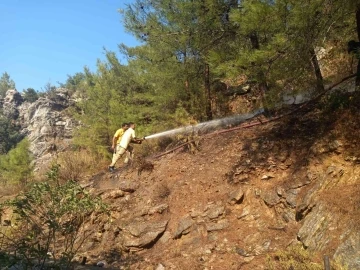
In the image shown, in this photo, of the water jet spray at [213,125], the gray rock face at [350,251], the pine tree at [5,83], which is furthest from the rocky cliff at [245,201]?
the pine tree at [5,83]

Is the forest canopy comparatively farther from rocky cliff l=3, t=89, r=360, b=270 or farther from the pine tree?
the pine tree

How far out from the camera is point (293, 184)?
6.21 meters

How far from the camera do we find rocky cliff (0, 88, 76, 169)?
1359 inches

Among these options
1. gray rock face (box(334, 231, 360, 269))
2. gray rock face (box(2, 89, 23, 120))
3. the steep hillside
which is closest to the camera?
gray rock face (box(334, 231, 360, 269))

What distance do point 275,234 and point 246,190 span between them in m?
1.26

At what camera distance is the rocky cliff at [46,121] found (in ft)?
113

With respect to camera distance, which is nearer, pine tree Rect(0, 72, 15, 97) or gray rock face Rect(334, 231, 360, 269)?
gray rock face Rect(334, 231, 360, 269)

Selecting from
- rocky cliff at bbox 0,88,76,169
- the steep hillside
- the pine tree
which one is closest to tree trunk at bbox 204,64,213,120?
the steep hillside

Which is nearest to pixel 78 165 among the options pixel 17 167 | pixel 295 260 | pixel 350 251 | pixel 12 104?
pixel 17 167

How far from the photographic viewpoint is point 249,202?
6.61m

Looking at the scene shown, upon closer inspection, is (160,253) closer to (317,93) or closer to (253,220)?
(253,220)

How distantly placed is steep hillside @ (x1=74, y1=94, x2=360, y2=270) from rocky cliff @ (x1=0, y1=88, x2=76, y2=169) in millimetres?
26248

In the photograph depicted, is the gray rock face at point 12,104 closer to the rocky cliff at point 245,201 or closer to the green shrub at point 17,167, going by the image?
the green shrub at point 17,167

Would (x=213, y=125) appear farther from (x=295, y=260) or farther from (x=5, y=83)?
(x=5, y=83)
